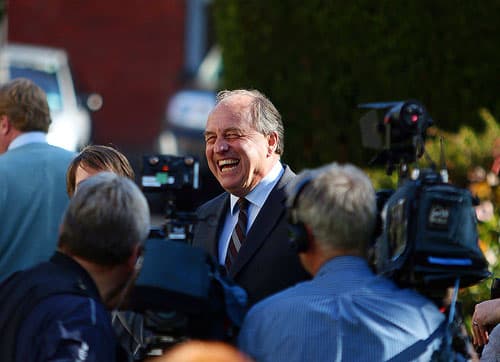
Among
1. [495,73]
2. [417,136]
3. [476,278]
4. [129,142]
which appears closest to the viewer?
[476,278]

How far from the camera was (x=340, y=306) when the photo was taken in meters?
3.96

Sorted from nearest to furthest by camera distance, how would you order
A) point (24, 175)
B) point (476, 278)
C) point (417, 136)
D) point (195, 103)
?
1. point (476, 278)
2. point (417, 136)
3. point (24, 175)
4. point (195, 103)

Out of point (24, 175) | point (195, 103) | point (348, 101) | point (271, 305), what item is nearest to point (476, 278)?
point (271, 305)

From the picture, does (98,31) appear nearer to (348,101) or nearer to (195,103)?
(195,103)

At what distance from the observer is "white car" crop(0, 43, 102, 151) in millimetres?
14938

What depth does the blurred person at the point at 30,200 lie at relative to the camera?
6.18m

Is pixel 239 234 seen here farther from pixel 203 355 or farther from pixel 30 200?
pixel 203 355

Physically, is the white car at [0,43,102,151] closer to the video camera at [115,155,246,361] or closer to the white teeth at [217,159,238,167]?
the white teeth at [217,159,238,167]

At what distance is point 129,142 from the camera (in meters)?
23.3

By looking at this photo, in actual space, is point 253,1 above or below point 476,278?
above

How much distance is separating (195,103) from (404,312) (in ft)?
48.7

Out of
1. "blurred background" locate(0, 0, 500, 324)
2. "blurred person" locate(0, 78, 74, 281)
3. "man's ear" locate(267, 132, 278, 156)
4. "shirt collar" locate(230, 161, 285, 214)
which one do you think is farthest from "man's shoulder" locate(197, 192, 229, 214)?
"blurred background" locate(0, 0, 500, 324)

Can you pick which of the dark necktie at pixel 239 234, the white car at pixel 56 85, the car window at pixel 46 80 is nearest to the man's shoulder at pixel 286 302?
the dark necktie at pixel 239 234

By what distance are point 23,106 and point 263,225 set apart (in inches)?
70.5
